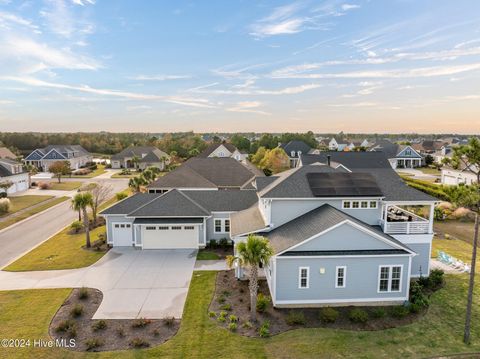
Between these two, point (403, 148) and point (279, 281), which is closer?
point (279, 281)

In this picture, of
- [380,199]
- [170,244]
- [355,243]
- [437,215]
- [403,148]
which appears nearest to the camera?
[355,243]

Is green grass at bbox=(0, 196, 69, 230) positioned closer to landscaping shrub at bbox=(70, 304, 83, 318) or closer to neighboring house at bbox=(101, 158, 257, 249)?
neighboring house at bbox=(101, 158, 257, 249)

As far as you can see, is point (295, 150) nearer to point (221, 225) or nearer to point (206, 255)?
point (221, 225)

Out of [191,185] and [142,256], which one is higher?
[191,185]

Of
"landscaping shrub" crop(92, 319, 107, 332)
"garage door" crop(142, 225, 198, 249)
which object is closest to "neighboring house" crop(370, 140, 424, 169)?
"garage door" crop(142, 225, 198, 249)

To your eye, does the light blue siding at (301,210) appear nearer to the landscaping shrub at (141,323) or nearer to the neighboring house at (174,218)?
the neighboring house at (174,218)

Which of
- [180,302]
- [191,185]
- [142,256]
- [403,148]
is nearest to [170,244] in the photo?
[142,256]

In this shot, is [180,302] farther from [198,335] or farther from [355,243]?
[355,243]
